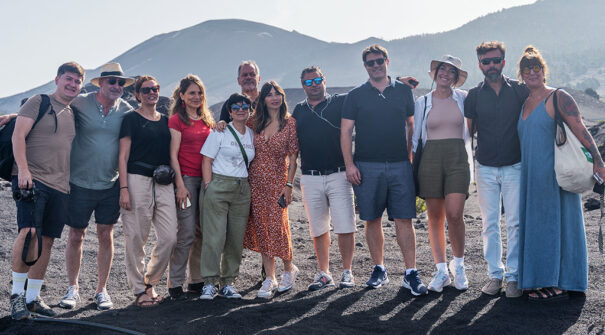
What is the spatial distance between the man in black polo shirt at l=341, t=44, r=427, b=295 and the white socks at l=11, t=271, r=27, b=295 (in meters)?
2.96

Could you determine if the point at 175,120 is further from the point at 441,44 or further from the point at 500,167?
the point at 441,44

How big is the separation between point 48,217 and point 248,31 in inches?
6535

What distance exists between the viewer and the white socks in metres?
4.66

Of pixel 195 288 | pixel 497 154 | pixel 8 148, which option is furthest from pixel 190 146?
pixel 497 154

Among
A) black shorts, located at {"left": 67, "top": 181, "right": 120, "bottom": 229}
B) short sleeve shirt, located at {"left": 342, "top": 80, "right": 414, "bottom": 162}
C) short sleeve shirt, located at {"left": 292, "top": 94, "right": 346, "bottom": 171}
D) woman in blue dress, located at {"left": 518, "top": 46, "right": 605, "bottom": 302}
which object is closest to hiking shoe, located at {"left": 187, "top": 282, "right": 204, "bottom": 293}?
black shorts, located at {"left": 67, "top": 181, "right": 120, "bottom": 229}

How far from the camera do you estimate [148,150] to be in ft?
16.6

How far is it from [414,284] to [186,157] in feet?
7.88

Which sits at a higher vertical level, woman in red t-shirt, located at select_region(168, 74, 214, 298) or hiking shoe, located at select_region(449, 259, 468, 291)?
woman in red t-shirt, located at select_region(168, 74, 214, 298)

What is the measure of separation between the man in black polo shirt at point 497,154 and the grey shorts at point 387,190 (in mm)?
642

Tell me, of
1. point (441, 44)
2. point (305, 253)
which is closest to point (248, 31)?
point (441, 44)

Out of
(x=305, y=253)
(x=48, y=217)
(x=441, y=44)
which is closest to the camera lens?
(x=48, y=217)

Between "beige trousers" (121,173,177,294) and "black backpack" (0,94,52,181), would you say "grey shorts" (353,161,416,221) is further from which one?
"black backpack" (0,94,52,181)

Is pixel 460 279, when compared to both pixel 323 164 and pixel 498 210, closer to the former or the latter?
pixel 498 210

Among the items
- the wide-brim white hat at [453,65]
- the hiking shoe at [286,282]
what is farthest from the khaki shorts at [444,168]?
the hiking shoe at [286,282]
